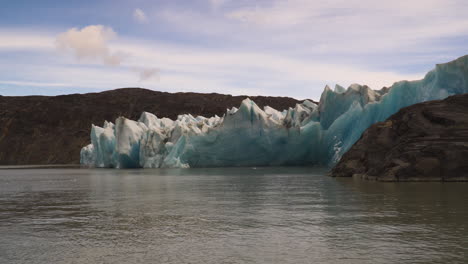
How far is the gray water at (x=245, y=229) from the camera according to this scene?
26.6 ft

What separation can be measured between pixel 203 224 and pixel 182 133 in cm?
3874

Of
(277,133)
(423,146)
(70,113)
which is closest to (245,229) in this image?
(423,146)

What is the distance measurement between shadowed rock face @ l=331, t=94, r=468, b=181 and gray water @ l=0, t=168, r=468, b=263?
4.68m

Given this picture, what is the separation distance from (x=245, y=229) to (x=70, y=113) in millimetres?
126003

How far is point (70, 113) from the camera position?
424 ft

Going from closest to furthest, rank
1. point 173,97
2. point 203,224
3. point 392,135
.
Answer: point 203,224 → point 392,135 → point 173,97

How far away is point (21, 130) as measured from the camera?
4751 inches

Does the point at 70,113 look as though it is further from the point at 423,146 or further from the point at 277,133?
the point at 423,146

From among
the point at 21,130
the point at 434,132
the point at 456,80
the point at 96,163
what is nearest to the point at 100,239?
the point at 434,132

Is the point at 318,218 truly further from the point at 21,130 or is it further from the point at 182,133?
the point at 21,130

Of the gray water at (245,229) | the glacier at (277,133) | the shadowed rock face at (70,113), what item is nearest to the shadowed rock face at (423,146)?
the gray water at (245,229)

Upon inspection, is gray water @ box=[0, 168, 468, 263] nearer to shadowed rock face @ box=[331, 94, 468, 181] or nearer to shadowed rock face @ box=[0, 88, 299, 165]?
shadowed rock face @ box=[331, 94, 468, 181]

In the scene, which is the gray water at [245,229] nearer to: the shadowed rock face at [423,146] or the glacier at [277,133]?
the shadowed rock face at [423,146]

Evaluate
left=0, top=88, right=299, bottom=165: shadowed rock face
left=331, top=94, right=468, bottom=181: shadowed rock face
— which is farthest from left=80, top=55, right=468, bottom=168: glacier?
left=0, top=88, right=299, bottom=165: shadowed rock face
